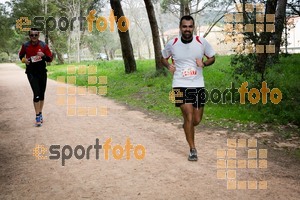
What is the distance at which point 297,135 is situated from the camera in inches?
289

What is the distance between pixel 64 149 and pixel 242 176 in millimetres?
3354

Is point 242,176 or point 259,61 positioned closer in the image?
point 242,176

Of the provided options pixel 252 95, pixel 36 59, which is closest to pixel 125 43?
pixel 252 95

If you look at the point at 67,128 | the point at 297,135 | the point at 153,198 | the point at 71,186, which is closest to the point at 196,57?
the point at 153,198

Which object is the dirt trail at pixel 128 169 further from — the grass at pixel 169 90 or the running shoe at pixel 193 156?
the grass at pixel 169 90

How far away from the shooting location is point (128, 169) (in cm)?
516

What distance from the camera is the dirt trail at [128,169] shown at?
Answer: 14.1 feet

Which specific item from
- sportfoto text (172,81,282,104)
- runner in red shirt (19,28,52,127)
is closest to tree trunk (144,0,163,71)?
sportfoto text (172,81,282,104)

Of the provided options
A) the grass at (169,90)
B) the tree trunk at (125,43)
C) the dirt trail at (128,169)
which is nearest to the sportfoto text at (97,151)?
the dirt trail at (128,169)

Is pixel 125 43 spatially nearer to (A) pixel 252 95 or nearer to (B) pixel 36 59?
(A) pixel 252 95

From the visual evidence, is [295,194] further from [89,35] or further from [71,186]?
[89,35]

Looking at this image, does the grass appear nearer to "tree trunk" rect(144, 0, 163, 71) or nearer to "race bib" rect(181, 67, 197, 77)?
"tree trunk" rect(144, 0, 163, 71)

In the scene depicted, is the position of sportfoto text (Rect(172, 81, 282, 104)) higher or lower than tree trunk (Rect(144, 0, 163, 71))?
lower

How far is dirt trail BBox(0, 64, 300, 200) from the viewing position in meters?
4.29
